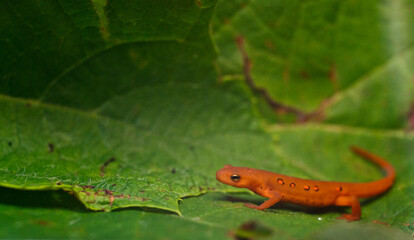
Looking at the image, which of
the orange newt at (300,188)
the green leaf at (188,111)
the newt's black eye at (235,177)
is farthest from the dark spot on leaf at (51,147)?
the newt's black eye at (235,177)

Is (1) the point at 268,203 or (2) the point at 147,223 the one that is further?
(1) the point at 268,203

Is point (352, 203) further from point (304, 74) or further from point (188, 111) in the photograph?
point (188, 111)

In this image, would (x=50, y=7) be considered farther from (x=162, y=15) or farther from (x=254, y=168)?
Answer: (x=254, y=168)

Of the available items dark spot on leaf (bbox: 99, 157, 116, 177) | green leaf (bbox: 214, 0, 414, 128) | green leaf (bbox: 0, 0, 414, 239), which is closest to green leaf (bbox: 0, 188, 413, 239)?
green leaf (bbox: 0, 0, 414, 239)

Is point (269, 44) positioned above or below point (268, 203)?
above

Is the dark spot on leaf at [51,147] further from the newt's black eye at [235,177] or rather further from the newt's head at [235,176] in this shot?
the newt's black eye at [235,177]

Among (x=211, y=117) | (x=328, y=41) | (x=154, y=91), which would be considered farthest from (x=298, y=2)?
(x=154, y=91)

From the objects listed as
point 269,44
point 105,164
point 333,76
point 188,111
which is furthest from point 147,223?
point 333,76

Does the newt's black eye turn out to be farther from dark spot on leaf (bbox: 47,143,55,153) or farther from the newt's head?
dark spot on leaf (bbox: 47,143,55,153)
